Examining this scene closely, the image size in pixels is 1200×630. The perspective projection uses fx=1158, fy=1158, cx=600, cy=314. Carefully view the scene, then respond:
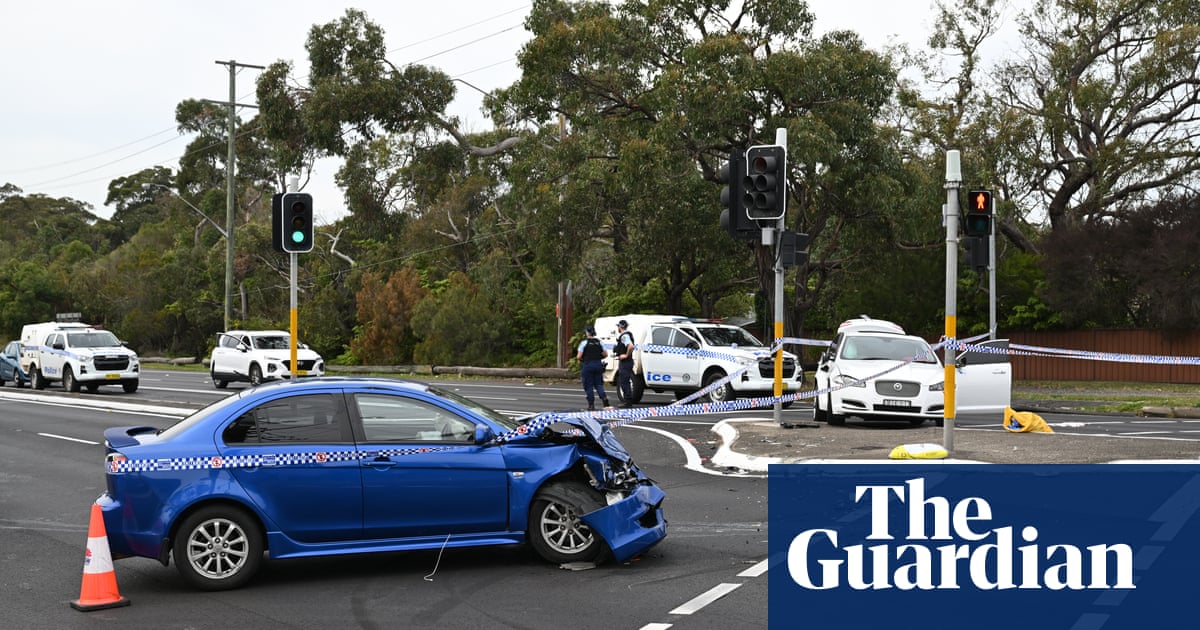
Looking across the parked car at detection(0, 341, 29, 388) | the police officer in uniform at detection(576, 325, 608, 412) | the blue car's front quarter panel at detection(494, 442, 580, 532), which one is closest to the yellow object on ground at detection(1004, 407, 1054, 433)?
the police officer in uniform at detection(576, 325, 608, 412)

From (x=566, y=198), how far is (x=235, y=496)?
24719 mm

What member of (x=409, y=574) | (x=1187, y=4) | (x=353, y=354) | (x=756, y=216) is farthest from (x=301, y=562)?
(x=353, y=354)

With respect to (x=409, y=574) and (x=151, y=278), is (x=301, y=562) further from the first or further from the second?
(x=151, y=278)

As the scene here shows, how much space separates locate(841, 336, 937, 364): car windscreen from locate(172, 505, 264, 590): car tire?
1321 centimetres

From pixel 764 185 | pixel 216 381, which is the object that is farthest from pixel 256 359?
pixel 764 185

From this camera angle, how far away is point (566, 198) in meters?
32.1

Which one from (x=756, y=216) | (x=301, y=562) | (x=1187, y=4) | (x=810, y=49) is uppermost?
→ (x=1187, y=4)

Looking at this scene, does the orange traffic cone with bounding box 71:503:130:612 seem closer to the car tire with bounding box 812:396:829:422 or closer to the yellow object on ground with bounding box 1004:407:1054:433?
the yellow object on ground with bounding box 1004:407:1054:433

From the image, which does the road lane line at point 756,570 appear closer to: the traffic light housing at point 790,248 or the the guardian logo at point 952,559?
the the guardian logo at point 952,559

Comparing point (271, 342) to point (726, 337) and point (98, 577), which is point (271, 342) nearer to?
point (726, 337)

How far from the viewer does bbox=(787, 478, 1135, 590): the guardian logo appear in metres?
7.75

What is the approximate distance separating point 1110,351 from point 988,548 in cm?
3265

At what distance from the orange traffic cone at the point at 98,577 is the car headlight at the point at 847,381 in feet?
39.9

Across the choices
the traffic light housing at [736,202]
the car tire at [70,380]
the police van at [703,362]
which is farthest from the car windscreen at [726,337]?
the car tire at [70,380]
